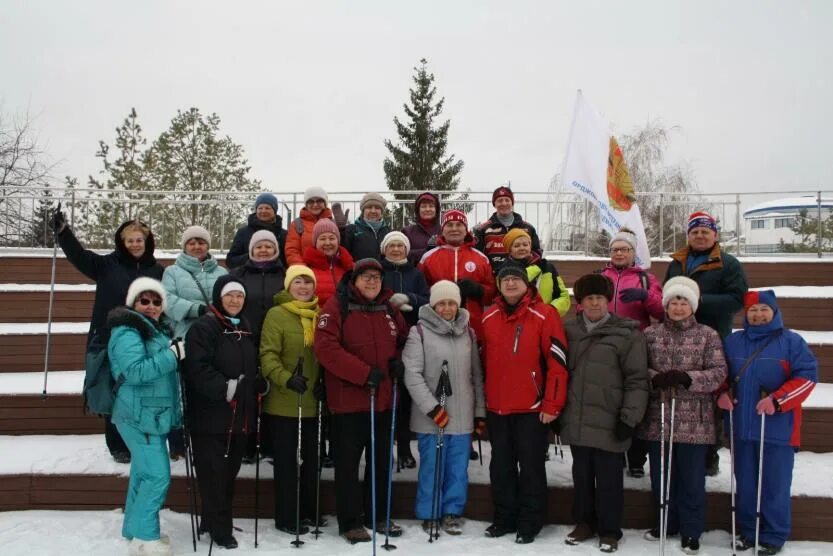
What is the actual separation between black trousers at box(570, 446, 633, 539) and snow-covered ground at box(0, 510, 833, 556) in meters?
0.16

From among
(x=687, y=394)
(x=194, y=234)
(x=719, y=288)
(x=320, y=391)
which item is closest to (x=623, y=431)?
(x=687, y=394)

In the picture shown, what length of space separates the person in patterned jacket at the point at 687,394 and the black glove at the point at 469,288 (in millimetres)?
1374

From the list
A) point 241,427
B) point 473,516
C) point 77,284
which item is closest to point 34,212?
point 77,284

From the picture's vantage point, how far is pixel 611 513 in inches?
166

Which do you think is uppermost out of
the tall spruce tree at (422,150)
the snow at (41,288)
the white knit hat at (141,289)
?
the tall spruce tree at (422,150)

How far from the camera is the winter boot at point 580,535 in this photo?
14.0 ft

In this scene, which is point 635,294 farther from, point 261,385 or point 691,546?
point 261,385

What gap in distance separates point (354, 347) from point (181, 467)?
1919mm

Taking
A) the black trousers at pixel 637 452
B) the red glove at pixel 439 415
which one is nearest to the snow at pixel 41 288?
the red glove at pixel 439 415

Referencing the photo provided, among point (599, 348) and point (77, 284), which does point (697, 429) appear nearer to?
point (599, 348)

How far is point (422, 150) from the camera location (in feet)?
98.0

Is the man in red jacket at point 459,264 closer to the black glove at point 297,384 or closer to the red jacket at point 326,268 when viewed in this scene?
the red jacket at point 326,268

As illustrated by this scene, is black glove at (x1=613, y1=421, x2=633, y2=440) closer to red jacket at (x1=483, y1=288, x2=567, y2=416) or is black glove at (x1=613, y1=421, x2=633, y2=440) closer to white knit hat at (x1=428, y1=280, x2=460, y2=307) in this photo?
red jacket at (x1=483, y1=288, x2=567, y2=416)

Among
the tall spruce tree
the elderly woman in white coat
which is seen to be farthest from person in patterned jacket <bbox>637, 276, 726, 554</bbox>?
the tall spruce tree
